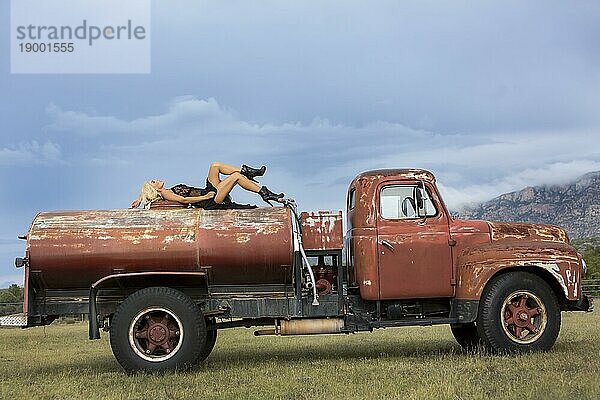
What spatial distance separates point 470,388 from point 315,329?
123 inches

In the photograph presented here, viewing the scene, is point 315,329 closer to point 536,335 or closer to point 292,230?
point 292,230

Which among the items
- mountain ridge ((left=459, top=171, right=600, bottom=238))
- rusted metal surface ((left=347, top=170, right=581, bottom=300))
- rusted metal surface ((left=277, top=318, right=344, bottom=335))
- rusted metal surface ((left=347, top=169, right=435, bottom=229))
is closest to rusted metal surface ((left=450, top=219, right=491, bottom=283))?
rusted metal surface ((left=347, top=170, right=581, bottom=300))

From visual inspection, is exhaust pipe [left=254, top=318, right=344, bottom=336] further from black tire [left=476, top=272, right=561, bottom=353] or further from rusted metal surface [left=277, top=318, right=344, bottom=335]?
black tire [left=476, top=272, right=561, bottom=353]

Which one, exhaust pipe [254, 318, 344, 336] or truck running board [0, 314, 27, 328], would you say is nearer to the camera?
truck running board [0, 314, 27, 328]

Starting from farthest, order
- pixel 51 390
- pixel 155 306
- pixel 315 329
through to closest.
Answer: pixel 315 329
pixel 155 306
pixel 51 390

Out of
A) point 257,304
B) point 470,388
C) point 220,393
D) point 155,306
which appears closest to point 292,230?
point 257,304

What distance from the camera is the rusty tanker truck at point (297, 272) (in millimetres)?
9875

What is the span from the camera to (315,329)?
1040 cm

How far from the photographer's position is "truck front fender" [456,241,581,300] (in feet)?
34.2

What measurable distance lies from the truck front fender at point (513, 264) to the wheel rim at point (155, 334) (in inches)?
150

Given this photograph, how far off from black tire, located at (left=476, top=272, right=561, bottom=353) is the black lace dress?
3430 mm

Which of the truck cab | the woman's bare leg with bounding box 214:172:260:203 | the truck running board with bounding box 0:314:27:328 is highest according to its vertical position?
the woman's bare leg with bounding box 214:172:260:203

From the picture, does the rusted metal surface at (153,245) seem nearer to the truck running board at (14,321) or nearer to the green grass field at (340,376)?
the truck running board at (14,321)

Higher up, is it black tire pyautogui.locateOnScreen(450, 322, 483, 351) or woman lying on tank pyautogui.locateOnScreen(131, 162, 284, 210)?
woman lying on tank pyautogui.locateOnScreen(131, 162, 284, 210)
